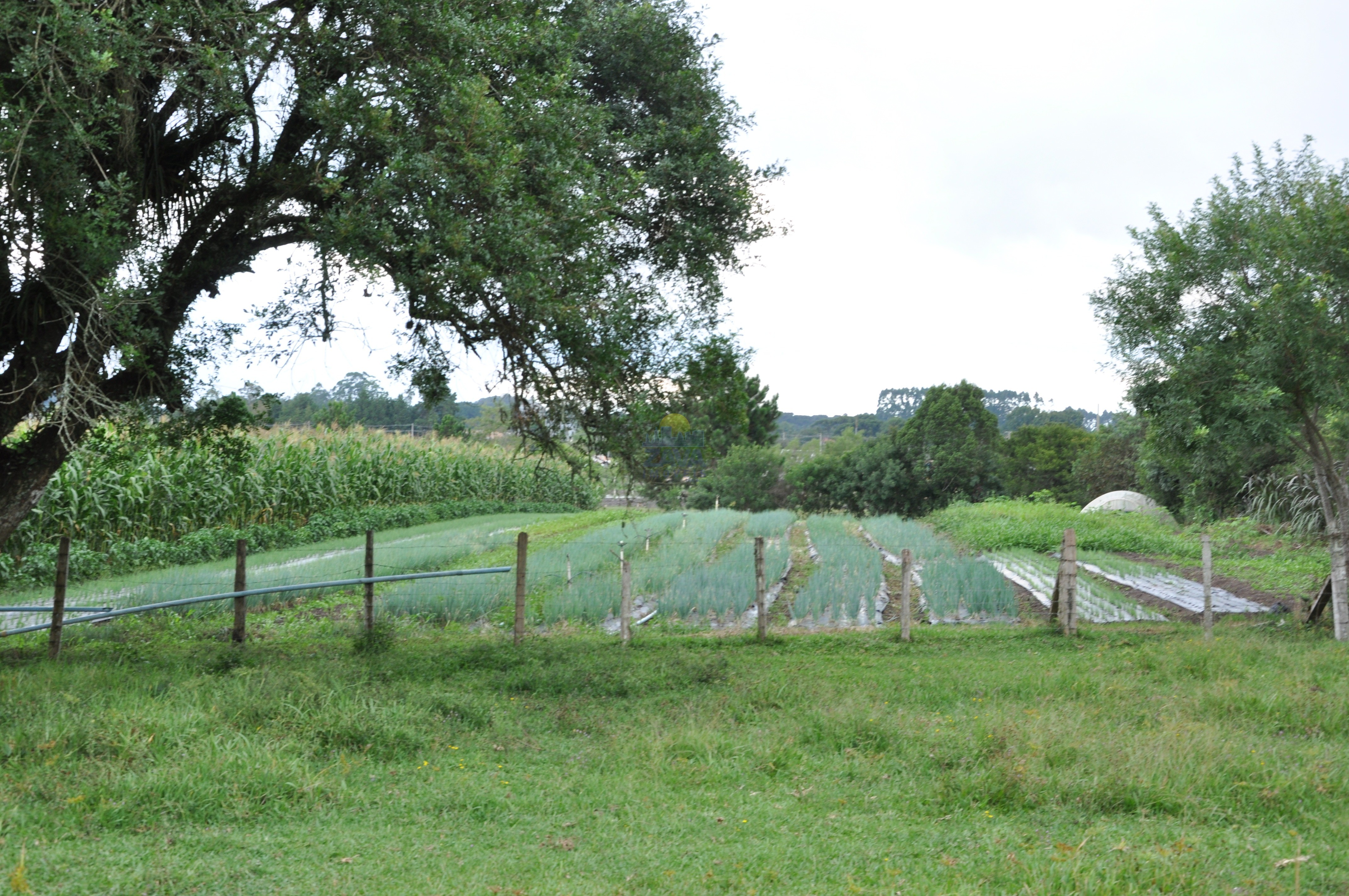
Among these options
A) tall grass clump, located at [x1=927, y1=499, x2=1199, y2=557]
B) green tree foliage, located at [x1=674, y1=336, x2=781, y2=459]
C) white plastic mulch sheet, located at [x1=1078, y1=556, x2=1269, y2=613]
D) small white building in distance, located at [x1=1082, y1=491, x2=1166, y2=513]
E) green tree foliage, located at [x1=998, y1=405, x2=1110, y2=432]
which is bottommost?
white plastic mulch sheet, located at [x1=1078, y1=556, x2=1269, y2=613]

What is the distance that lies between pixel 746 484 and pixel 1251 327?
137ft

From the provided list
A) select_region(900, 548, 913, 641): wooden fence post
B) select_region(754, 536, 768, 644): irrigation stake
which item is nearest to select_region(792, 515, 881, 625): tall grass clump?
select_region(900, 548, 913, 641): wooden fence post

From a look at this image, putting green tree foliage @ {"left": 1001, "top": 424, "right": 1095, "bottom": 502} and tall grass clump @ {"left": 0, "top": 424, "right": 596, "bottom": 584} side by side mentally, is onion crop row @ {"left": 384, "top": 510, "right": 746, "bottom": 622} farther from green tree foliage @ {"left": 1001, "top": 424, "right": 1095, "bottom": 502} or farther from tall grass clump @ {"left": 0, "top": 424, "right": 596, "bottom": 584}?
green tree foliage @ {"left": 1001, "top": 424, "right": 1095, "bottom": 502}

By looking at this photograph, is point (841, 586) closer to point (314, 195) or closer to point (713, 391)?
point (713, 391)

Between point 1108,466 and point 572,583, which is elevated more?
point 1108,466

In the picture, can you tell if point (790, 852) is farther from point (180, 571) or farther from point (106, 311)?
point (180, 571)

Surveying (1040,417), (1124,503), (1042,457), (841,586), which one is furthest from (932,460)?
(1040,417)

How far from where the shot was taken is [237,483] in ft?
62.8

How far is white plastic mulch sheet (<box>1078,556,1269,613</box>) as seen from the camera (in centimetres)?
1473

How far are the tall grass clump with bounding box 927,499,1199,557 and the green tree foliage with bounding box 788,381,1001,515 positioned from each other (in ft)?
27.3

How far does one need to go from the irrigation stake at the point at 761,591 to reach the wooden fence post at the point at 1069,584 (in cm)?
377

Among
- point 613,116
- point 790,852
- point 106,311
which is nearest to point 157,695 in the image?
point 106,311

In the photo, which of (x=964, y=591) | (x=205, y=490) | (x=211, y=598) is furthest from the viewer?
(x=205, y=490)

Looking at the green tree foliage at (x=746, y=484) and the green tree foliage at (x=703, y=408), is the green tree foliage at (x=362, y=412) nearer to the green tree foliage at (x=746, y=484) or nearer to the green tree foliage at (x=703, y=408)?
the green tree foliage at (x=746, y=484)
